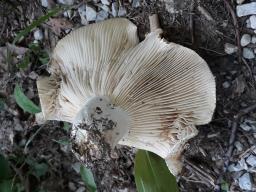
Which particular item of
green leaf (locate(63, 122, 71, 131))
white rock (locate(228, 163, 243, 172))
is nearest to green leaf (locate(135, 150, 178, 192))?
white rock (locate(228, 163, 243, 172))

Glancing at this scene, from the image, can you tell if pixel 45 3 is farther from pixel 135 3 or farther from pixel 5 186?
pixel 5 186

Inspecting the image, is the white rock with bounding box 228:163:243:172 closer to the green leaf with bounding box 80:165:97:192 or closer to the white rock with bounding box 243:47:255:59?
the white rock with bounding box 243:47:255:59

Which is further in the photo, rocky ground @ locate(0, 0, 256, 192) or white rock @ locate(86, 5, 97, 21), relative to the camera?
white rock @ locate(86, 5, 97, 21)

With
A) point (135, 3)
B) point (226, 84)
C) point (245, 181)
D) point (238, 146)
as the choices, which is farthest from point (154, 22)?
point (245, 181)

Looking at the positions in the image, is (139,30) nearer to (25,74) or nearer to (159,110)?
(159,110)

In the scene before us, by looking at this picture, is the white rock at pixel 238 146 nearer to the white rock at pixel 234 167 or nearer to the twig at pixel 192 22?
the white rock at pixel 234 167

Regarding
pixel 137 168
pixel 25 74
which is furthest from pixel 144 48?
pixel 25 74
